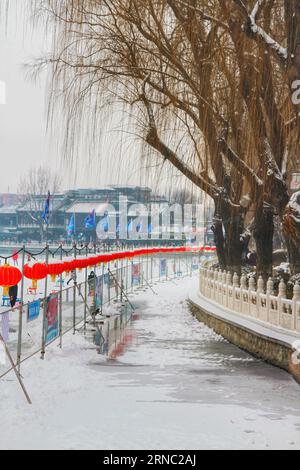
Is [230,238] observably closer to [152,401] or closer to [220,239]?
[220,239]

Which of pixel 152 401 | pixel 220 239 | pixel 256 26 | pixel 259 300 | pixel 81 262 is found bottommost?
pixel 152 401

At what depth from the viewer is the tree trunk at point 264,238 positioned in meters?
21.1

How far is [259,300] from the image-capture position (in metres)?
17.5

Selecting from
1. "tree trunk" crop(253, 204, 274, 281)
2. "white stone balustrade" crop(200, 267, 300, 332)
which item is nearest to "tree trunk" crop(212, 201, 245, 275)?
"white stone balustrade" crop(200, 267, 300, 332)

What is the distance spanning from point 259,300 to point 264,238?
4.31 m

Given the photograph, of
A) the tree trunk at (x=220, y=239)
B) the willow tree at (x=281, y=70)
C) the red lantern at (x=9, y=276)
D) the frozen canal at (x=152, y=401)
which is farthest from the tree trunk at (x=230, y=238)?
the frozen canal at (x=152, y=401)

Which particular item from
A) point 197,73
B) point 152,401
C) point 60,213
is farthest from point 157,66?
point 60,213

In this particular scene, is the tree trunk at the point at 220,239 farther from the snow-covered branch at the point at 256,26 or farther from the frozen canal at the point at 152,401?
the snow-covered branch at the point at 256,26

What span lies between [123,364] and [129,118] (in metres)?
5.68

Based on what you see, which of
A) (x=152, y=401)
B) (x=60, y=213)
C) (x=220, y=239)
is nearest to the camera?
(x=152, y=401)

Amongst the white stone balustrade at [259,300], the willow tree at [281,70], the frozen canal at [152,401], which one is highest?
the willow tree at [281,70]

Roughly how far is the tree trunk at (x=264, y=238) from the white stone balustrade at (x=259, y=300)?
41.2 inches
